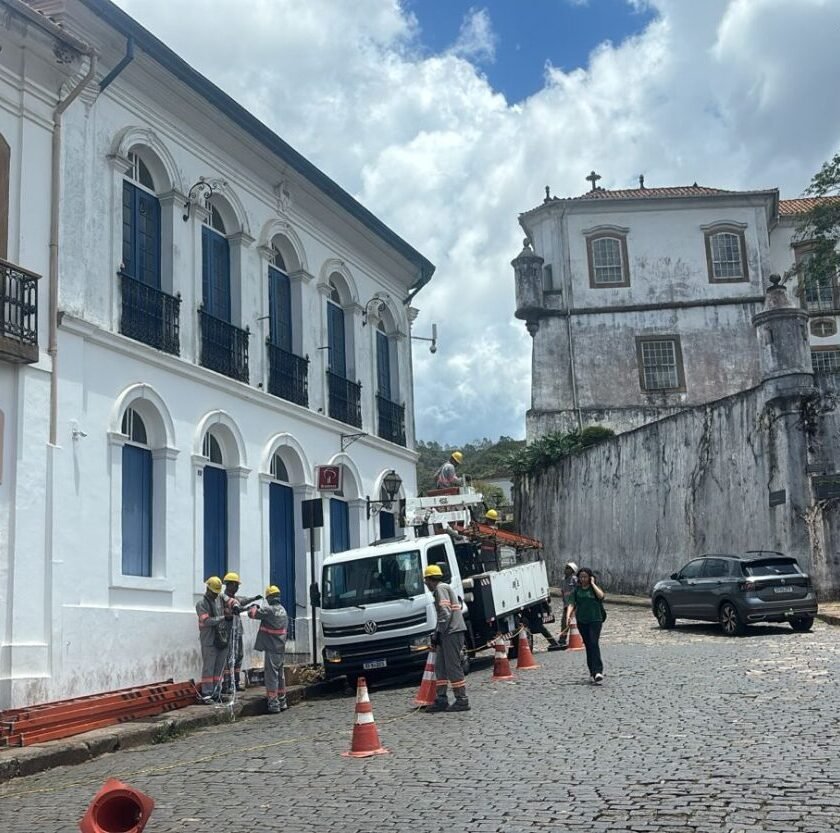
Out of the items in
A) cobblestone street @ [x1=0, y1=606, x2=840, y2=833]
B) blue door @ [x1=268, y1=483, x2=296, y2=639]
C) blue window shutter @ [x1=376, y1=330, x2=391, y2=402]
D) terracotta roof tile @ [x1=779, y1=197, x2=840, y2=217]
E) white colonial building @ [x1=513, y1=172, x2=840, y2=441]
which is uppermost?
terracotta roof tile @ [x1=779, y1=197, x2=840, y2=217]

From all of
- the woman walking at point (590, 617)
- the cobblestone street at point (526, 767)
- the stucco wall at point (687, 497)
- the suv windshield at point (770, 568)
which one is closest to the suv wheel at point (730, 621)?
the suv windshield at point (770, 568)

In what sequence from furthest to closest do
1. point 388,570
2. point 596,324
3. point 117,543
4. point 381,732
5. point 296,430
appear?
point 596,324, point 296,430, point 388,570, point 117,543, point 381,732

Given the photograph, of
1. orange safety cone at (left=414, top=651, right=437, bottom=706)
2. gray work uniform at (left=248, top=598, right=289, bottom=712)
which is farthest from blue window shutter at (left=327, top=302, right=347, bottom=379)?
orange safety cone at (left=414, top=651, right=437, bottom=706)

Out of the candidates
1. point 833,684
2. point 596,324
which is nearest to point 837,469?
point 833,684

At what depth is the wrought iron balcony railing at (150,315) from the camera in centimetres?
1447

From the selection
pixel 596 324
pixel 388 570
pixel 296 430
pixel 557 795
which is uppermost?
pixel 596 324

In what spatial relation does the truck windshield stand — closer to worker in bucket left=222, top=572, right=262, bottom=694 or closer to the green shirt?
worker in bucket left=222, top=572, right=262, bottom=694

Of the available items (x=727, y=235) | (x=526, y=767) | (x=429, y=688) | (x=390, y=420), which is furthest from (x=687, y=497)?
(x=526, y=767)

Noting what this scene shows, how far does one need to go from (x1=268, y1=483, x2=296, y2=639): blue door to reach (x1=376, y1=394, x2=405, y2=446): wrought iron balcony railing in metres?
4.27

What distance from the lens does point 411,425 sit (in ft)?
79.4

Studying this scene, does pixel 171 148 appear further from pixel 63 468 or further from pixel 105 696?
pixel 105 696

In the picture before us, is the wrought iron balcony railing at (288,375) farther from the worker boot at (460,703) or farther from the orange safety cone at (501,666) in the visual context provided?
the worker boot at (460,703)

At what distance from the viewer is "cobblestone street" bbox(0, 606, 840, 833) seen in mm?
6672

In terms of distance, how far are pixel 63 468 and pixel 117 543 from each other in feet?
4.66
